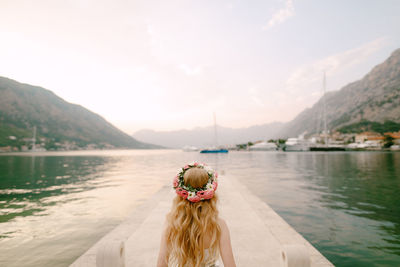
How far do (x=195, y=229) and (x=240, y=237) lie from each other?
13.6 feet

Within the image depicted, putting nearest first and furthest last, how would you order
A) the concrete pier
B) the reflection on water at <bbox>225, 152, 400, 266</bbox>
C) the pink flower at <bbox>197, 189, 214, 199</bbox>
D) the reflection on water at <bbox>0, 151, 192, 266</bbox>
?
the pink flower at <bbox>197, 189, 214, 199</bbox>
the concrete pier
the reflection on water at <bbox>225, 152, 400, 266</bbox>
the reflection on water at <bbox>0, 151, 192, 266</bbox>

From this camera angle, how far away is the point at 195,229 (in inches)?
95.7

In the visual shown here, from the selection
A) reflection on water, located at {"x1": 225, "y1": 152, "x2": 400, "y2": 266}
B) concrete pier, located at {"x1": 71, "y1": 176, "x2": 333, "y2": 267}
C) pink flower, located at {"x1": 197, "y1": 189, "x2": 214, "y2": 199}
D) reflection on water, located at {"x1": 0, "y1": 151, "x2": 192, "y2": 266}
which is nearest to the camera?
pink flower, located at {"x1": 197, "y1": 189, "x2": 214, "y2": 199}

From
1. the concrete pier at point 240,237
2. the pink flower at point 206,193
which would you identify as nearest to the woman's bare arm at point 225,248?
the pink flower at point 206,193

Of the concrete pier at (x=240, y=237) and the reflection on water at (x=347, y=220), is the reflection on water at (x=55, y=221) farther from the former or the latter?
the reflection on water at (x=347, y=220)

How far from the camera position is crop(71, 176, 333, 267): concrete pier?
4.66 m

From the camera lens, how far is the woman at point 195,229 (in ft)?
7.96

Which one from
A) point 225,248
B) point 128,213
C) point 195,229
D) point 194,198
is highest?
point 194,198

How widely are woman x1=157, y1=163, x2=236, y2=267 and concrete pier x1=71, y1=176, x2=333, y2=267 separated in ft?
5.50

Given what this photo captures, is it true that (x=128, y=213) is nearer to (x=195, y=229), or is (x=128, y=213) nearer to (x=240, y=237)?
(x=240, y=237)

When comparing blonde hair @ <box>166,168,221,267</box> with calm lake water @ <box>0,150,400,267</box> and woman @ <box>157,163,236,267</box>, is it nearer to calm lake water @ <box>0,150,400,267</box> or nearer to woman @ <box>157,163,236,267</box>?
woman @ <box>157,163,236,267</box>

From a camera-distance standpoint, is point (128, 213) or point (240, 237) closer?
point (240, 237)

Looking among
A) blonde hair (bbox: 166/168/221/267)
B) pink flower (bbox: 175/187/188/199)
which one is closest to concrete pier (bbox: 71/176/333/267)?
blonde hair (bbox: 166/168/221/267)

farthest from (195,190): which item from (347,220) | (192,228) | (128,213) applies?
(347,220)
